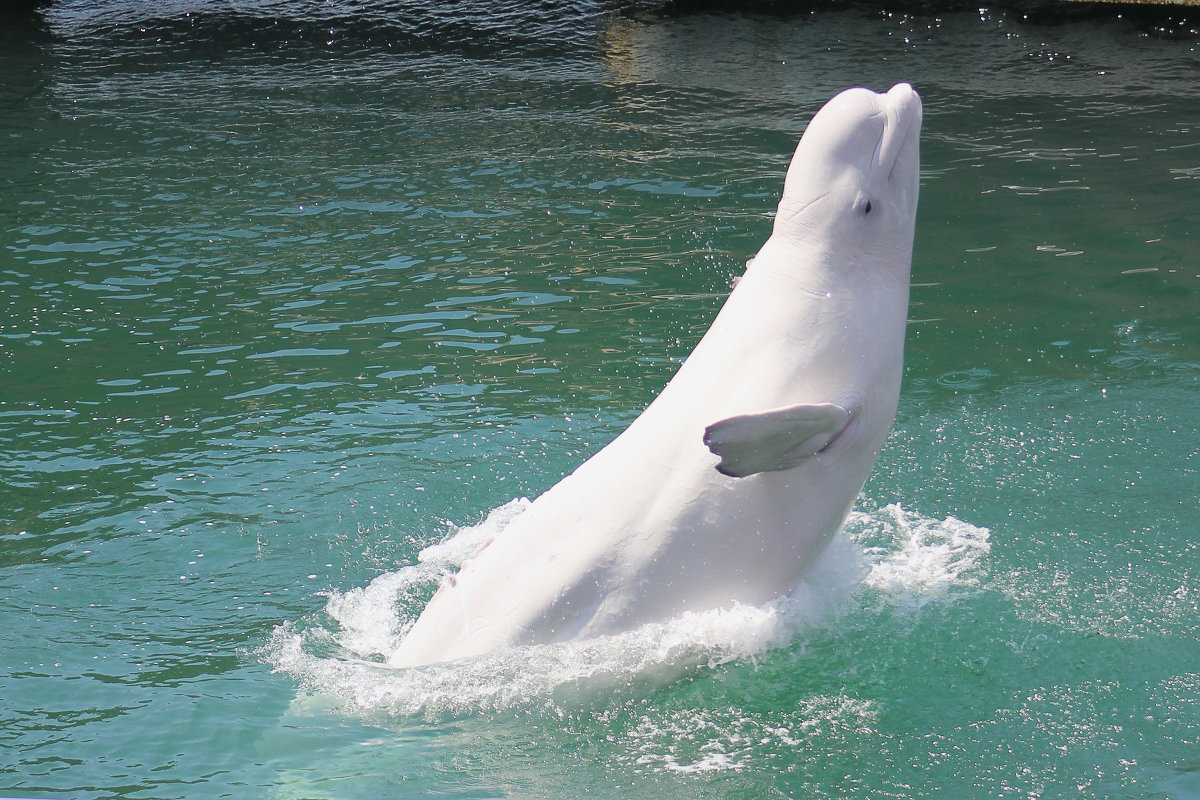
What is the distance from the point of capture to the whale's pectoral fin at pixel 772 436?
17.8ft

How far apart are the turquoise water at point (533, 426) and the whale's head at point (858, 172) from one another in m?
2.01

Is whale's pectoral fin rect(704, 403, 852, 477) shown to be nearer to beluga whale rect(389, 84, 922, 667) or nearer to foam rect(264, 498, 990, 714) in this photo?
beluga whale rect(389, 84, 922, 667)

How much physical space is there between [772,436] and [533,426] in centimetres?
442

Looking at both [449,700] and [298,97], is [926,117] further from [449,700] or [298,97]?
[449,700]

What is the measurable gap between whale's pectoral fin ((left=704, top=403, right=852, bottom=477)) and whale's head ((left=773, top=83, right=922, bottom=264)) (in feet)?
3.62

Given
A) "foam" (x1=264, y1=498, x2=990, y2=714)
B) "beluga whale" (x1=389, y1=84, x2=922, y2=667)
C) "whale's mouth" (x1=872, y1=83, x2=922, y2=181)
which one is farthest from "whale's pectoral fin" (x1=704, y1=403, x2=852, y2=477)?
"whale's mouth" (x1=872, y1=83, x2=922, y2=181)

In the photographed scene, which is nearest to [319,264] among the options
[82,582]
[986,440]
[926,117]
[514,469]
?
[514,469]

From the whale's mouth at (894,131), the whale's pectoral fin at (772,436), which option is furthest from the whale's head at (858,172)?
the whale's pectoral fin at (772,436)

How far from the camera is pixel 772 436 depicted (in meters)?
5.56

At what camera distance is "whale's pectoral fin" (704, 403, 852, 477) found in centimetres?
543

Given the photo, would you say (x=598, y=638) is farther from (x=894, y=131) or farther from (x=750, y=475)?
(x=894, y=131)

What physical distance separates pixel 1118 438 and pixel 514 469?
15.3 feet

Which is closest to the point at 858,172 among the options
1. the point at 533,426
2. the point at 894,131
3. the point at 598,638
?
the point at 894,131

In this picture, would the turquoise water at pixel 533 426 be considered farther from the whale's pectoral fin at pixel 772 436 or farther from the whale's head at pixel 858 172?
the whale's head at pixel 858 172
